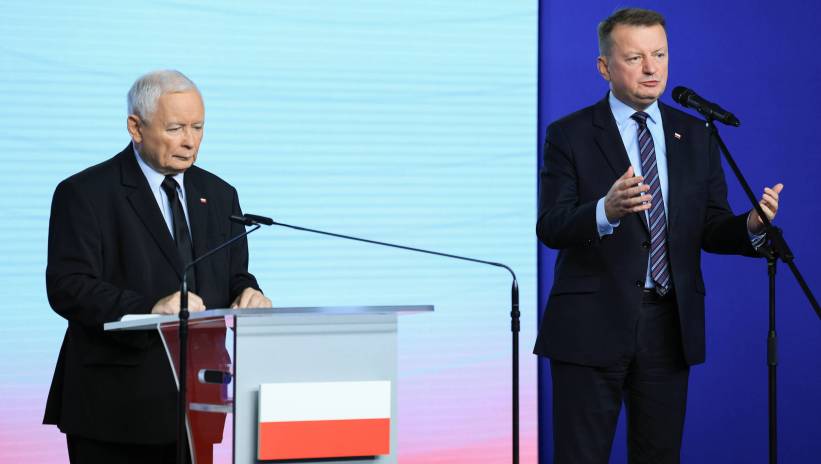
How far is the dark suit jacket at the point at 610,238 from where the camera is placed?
2912 mm

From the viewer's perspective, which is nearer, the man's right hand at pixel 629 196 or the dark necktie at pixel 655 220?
the man's right hand at pixel 629 196

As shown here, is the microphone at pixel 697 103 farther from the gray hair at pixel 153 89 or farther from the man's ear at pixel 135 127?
the man's ear at pixel 135 127

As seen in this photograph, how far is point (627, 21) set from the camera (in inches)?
120

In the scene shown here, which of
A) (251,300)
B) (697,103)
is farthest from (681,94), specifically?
(251,300)

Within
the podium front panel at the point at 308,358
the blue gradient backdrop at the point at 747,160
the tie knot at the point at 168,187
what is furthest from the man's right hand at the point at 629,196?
the blue gradient backdrop at the point at 747,160

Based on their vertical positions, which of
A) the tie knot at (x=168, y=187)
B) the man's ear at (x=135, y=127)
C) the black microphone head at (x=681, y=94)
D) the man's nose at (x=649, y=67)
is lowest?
the tie knot at (x=168, y=187)

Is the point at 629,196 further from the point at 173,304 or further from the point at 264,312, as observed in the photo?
the point at 173,304

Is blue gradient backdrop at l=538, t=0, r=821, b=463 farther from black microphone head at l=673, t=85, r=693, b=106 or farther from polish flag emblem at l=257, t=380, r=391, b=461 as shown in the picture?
polish flag emblem at l=257, t=380, r=391, b=461

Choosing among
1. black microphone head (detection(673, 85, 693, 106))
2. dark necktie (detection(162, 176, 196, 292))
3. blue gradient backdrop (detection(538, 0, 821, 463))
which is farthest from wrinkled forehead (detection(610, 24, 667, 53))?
blue gradient backdrop (detection(538, 0, 821, 463))

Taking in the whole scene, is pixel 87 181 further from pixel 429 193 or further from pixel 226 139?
pixel 429 193

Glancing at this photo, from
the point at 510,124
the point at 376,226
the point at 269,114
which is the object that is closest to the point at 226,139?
the point at 269,114

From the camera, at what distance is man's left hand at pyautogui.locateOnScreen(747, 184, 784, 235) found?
2.77m

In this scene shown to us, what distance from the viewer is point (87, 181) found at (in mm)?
2783

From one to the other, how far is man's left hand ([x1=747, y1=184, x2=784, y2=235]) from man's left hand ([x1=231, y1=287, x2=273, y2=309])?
1.25 meters
